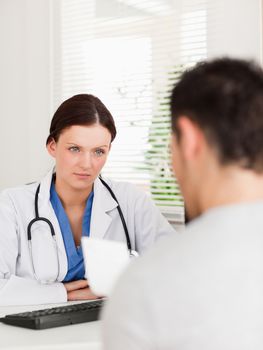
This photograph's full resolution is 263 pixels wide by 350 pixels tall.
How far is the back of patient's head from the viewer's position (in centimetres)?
79

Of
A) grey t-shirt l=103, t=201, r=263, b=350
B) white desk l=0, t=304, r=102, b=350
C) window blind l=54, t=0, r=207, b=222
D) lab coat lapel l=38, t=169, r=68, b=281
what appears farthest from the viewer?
window blind l=54, t=0, r=207, b=222

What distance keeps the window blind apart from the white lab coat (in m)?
0.37

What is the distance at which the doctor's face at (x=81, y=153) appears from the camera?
2166 millimetres

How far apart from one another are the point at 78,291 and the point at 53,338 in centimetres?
48

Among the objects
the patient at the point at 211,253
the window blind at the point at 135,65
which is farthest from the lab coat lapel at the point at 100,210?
the patient at the point at 211,253

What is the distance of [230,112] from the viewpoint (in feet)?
2.61

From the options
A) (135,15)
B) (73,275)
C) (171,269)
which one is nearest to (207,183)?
(171,269)

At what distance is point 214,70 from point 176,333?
36 cm

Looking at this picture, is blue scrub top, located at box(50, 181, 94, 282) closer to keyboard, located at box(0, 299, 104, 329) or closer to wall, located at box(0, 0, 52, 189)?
keyboard, located at box(0, 299, 104, 329)

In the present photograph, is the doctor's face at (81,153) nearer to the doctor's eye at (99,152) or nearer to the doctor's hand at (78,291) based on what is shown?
the doctor's eye at (99,152)

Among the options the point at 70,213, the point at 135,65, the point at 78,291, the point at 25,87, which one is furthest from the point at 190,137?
the point at 25,87

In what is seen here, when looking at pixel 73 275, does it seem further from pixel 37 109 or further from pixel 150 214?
pixel 37 109

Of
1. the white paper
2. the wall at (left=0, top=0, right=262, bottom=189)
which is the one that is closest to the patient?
the white paper

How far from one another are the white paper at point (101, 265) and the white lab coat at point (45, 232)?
765 mm
